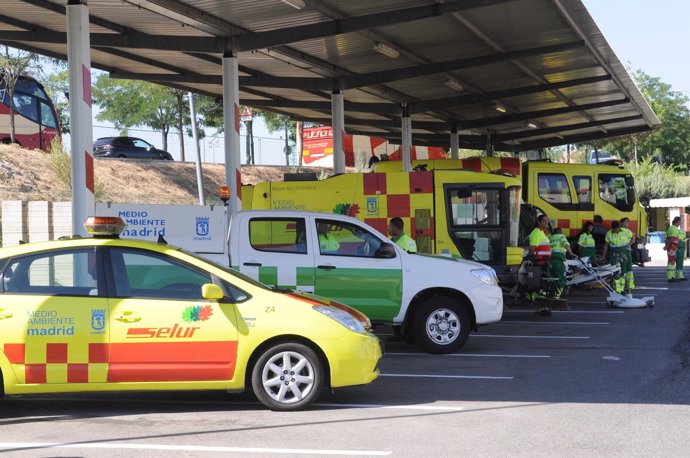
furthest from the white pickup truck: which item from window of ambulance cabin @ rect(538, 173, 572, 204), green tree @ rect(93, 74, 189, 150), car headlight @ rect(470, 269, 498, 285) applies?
green tree @ rect(93, 74, 189, 150)

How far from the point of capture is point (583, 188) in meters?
23.0

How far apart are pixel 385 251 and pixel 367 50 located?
28.3ft

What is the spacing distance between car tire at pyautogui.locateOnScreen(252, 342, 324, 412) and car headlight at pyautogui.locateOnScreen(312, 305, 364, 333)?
14.3 inches

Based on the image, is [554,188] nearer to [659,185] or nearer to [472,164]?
[472,164]

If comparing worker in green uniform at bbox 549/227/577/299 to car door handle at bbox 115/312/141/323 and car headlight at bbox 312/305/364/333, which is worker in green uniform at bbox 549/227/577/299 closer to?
car headlight at bbox 312/305/364/333

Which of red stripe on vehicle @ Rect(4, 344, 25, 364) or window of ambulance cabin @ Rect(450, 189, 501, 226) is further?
window of ambulance cabin @ Rect(450, 189, 501, 226)

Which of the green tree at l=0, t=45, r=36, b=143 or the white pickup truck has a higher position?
the green tree at l=0, t=45, r=36, b=143

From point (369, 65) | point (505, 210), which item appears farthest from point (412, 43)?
point (505, 210)

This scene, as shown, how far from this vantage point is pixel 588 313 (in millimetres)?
17047

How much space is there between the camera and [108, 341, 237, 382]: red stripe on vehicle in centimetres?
798

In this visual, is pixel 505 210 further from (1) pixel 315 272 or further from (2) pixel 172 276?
(2) pixel 172 276

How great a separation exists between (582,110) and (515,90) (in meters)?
4.70

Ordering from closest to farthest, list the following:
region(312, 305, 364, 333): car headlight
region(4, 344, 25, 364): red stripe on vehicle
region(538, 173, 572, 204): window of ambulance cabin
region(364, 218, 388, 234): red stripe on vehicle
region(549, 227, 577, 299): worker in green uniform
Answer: region(4, 344, 25, 364): red stripe on vehicle, region(312, 305, 364, 333): car headlight, region(364, 218, 388, 234): red stripe on vehicle, region(549, 227, 577, 299): worker in green uniform, region(538, 173, 572, 204): window of ambulance cabin

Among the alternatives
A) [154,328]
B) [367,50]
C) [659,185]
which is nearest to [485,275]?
[154,328]
